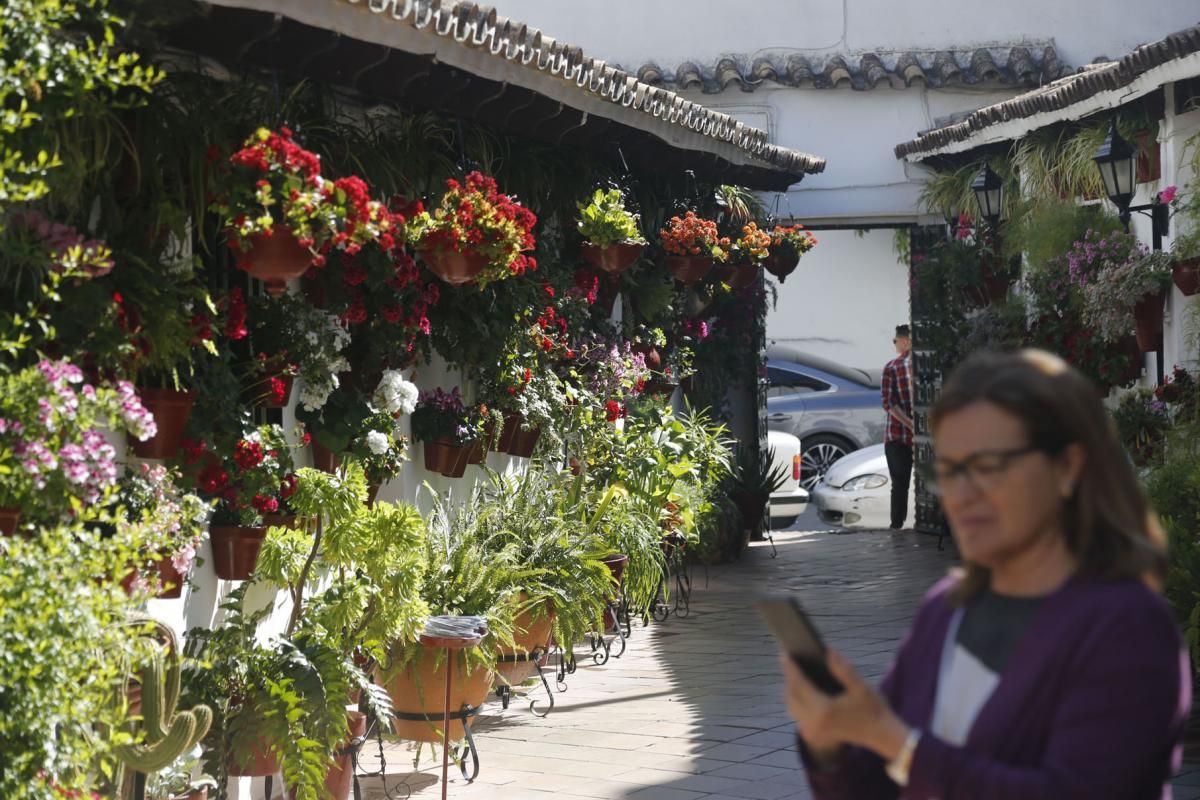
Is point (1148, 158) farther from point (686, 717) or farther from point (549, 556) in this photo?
point (549, 556)

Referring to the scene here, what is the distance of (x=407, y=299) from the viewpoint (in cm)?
715

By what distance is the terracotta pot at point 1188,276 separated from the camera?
9.32 metres

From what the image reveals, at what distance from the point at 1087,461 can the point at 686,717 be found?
233 inches

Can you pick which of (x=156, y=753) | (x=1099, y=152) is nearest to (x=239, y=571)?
(x=156, y=753)

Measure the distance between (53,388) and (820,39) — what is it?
40.1 feet

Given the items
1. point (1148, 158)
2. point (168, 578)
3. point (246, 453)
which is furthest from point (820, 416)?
point (168, 578)

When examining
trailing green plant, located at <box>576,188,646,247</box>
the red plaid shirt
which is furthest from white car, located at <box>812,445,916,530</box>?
trailing green plant, located at <box>576,188,646,247</box>

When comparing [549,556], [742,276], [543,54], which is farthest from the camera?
[742,276]

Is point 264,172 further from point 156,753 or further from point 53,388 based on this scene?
point 156,753

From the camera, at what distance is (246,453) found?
5.62 meters

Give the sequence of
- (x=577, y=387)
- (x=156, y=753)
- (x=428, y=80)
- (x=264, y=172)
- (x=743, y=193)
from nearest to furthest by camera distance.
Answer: (x=156, y=753)
(x=264, y=172)
(x=428, y=80)
(x=577, y=387)
(x=743, y=193)

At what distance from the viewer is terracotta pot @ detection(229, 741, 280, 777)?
5465 millimetres

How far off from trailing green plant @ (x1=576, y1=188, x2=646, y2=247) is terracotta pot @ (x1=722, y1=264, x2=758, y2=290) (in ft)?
9.52

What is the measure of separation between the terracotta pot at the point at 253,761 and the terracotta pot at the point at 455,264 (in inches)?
89.7
